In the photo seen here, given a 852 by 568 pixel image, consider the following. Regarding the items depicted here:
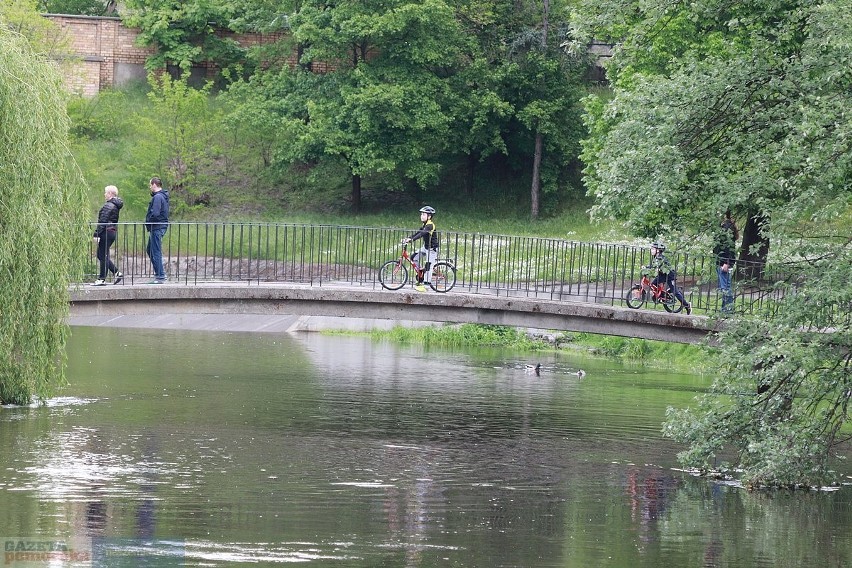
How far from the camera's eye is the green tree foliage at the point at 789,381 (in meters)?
17.3

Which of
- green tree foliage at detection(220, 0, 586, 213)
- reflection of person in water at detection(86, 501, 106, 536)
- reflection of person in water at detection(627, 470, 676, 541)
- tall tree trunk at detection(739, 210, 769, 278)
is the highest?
green tree foliage at detection(220, 0, 586, 213)

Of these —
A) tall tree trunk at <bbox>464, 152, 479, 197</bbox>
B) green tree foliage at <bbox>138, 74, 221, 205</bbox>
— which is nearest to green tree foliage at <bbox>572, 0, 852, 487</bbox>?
green tree foliage at <bbox>138, 74, 221, 205</bbox>

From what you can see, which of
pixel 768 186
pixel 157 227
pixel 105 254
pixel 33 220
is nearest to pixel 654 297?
pixel 768 186

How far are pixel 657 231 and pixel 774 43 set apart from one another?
3.06 metres

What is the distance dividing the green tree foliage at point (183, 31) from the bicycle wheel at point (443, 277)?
29213mm

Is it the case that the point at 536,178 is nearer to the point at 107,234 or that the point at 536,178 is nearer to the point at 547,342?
the point at 547,342

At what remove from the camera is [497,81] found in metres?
47.8

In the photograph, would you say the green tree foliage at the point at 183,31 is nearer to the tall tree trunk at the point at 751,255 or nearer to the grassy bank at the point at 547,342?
the grassy bank at the point at 547,342

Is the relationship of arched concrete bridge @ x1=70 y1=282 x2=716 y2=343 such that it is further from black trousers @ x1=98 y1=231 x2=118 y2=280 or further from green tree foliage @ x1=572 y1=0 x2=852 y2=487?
green tree foliage @ x1=572 y1=0 x2=852 y2=487

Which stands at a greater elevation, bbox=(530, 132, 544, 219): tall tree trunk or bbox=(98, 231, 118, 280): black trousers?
bbox=(530, 132, 544, 219): tall tree trunk

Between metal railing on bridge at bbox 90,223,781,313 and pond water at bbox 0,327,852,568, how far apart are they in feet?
7.20

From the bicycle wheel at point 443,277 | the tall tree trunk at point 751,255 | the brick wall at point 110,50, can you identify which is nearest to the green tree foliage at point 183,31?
the brick wall at point 110,50

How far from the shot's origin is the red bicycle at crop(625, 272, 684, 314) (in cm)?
2483

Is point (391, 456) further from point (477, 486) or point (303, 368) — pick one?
point (303, 368)
